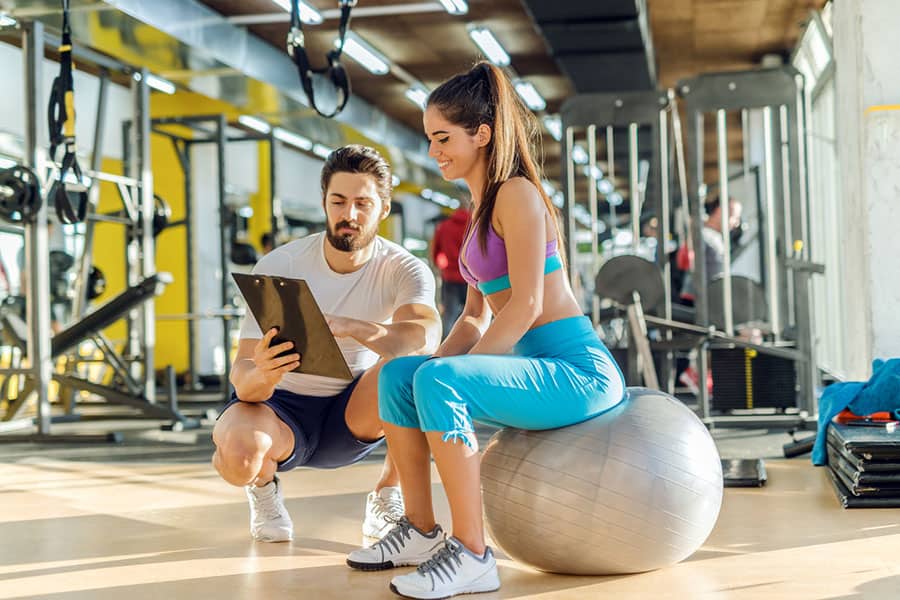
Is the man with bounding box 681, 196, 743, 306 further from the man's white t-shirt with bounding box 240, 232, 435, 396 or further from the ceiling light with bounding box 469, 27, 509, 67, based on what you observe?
the man's white t-shirt with bounding box 240, 232, 435, 396

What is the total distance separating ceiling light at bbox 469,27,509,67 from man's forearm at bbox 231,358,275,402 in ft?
19.3

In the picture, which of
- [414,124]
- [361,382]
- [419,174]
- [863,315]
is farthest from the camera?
[419,174]

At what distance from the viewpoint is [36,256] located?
18.6 feet

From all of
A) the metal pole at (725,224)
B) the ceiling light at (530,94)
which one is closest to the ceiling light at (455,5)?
the metal pole at (725,224)

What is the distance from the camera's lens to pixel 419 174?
1543 cm

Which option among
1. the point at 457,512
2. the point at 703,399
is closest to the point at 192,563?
the point at 457,512

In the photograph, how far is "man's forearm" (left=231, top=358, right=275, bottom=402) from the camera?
99.3 inches

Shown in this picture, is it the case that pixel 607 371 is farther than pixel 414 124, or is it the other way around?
pixel 414 124

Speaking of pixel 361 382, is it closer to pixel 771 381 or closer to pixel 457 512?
pixel 457 512

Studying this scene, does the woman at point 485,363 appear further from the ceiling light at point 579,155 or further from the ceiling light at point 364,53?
the ceiling light at point 579,155

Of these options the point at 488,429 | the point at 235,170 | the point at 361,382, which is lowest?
the point at 488,429

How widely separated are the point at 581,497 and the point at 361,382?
0.80 m

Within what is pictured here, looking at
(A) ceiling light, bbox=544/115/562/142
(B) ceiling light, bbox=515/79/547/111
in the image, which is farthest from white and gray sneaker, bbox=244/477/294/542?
(A) ceiling light, bbox=544/115/562/142

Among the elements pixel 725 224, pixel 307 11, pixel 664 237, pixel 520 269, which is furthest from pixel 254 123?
pixel 520 269
